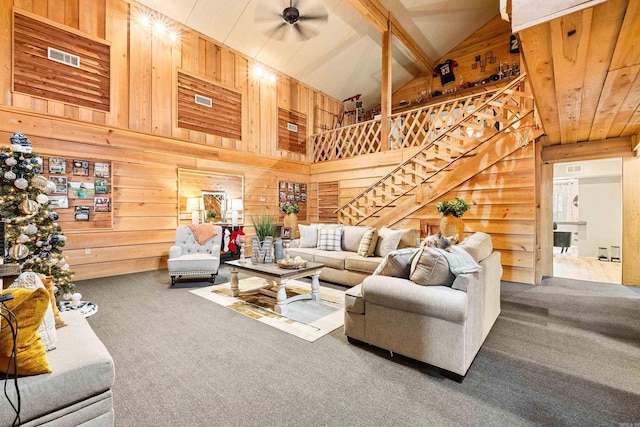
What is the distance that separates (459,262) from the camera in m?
1.99

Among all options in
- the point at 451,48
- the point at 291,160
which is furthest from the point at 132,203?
the point at 451,48

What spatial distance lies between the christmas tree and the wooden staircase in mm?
4831

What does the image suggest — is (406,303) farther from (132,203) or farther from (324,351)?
(132,203)

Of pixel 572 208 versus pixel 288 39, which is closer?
pixel 288 39

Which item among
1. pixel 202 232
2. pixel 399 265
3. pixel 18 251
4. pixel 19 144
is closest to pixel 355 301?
pixel 399 265

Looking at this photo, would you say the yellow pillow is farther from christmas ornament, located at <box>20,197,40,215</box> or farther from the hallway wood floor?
the hallway wood floor

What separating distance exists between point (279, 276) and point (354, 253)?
1678 mm

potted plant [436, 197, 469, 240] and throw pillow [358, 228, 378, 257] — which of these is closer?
throw pillow [358, 228, 378, 257]

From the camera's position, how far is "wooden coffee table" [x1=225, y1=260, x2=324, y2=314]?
9.45ft

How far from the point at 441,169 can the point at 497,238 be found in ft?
4.76

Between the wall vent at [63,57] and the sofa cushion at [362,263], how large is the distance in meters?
5.10

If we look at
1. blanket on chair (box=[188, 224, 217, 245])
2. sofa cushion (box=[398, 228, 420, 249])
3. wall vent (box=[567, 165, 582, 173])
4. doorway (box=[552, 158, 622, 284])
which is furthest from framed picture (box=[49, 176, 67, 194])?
wall vent (box=[567, 165, 582, 173])

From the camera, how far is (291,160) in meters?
7.36

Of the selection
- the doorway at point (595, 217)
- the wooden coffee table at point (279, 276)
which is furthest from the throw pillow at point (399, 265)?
the doorway at point (595, 217)
